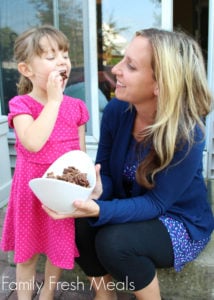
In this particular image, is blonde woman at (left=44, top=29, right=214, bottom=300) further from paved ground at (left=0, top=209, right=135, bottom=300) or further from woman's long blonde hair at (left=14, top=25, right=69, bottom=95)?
paved ground at (left=0, top=209, right=135, bottom=300)

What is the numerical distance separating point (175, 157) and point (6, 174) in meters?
1.70

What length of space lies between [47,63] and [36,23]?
1552 mm

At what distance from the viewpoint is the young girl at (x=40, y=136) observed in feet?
4.87

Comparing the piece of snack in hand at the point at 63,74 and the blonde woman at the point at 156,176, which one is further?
the piece of snack in hand at the point at 63,74

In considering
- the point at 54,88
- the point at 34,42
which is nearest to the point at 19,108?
the point at 54,88

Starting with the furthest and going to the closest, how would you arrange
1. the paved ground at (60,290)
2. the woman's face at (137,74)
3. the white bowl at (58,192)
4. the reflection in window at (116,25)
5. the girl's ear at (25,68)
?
Answer: the reflection in window at (116,25)
the paved ground at (60,290)
the girl's ear at (25,68)
the woman's face at (137,74)
the white bowl at (58,192)

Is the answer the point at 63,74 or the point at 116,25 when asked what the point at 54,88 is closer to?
the point at 63,74

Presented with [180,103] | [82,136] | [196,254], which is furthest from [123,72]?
[196,254]

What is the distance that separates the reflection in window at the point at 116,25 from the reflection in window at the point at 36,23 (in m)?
0.17

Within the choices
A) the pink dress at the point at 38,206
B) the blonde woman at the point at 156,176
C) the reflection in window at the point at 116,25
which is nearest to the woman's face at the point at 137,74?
the blonde woman at the point at 156,176

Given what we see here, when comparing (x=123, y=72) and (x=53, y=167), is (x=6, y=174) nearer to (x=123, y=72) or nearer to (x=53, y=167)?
(x=53, y=167)

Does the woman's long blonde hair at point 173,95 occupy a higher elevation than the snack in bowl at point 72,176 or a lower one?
higher

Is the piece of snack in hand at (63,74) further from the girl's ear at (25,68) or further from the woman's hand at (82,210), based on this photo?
the woman's hand at (82,210)

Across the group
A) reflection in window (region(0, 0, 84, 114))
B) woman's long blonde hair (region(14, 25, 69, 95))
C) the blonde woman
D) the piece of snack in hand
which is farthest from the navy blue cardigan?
reflection in window (region(0, 0, 84, 114))
